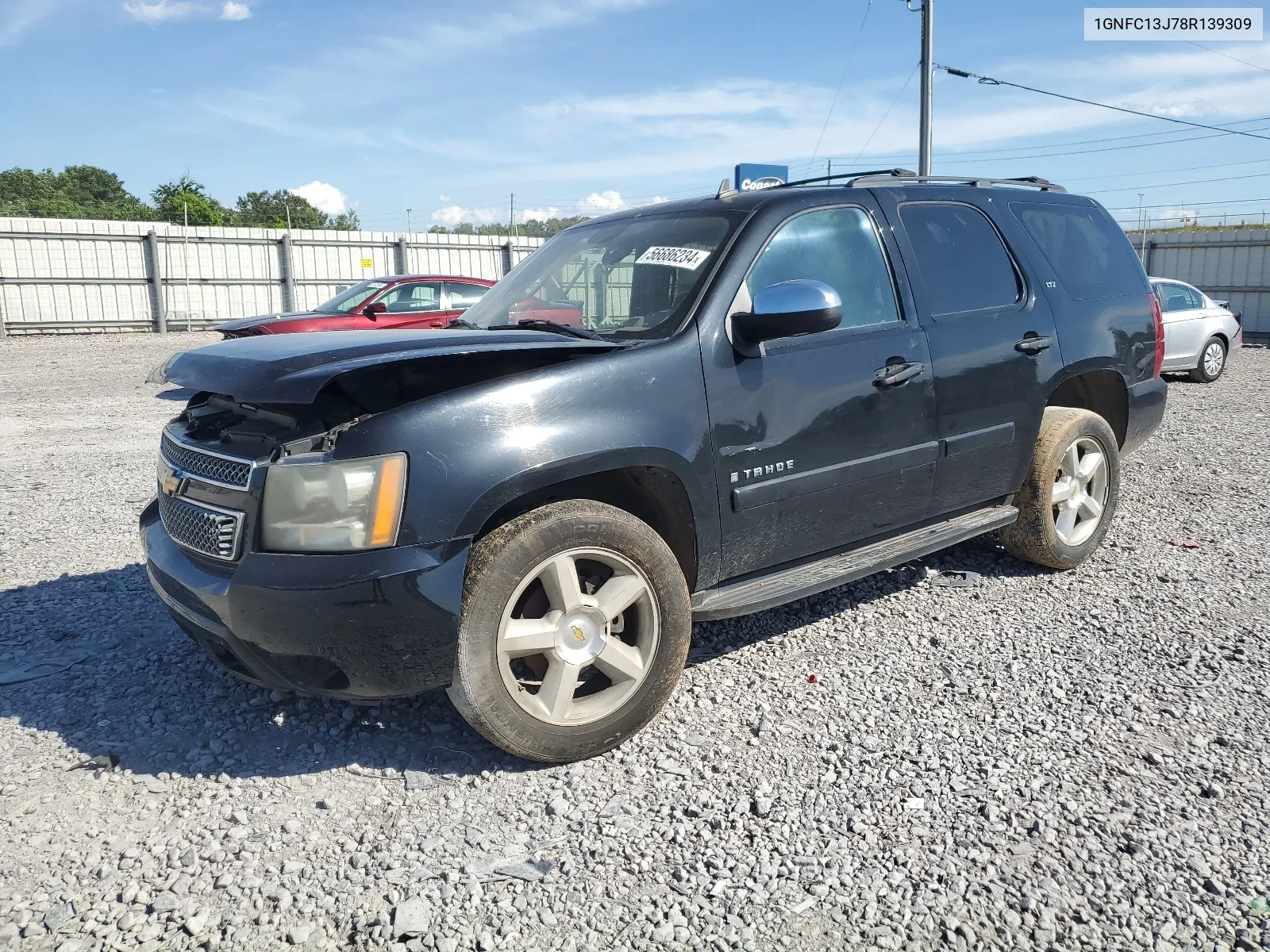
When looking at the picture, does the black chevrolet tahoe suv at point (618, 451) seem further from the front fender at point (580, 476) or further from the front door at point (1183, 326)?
the front door at point (1183, 326)

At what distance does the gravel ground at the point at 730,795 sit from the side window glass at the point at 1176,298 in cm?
1062

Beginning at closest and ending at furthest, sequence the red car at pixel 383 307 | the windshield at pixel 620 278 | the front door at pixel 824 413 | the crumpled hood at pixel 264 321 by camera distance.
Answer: the front door at pixel 824 413 → the windshield at pixel 620 278 → the crumpled hood at pixel 264 321 → the red car at pixel 383 307

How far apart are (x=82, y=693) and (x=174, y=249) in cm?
2410

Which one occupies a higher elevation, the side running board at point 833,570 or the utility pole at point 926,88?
the utility pole at point 926,88

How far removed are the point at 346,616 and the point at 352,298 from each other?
11.8 meters

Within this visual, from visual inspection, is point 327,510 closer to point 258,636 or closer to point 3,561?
point 258,636

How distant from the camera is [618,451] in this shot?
10.0 ft

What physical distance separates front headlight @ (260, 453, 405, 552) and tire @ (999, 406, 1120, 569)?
321cm

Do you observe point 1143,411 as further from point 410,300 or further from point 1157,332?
point 410,300

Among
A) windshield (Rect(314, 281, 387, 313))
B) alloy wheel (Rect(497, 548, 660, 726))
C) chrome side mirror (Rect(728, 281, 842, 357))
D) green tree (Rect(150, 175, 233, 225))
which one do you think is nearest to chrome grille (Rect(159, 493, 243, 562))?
alloy wheel (Rect(497, 548, 660, 726))

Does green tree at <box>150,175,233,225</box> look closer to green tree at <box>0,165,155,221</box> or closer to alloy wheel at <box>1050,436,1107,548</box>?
green tree at <box>0,165,155,221</box>

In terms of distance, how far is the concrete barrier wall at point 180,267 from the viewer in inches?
901

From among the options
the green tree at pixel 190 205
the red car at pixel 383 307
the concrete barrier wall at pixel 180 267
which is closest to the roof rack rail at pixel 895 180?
the red car at pixel 383 307

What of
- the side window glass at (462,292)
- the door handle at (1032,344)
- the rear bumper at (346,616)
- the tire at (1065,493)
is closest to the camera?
the rear bumper at (346,616)
